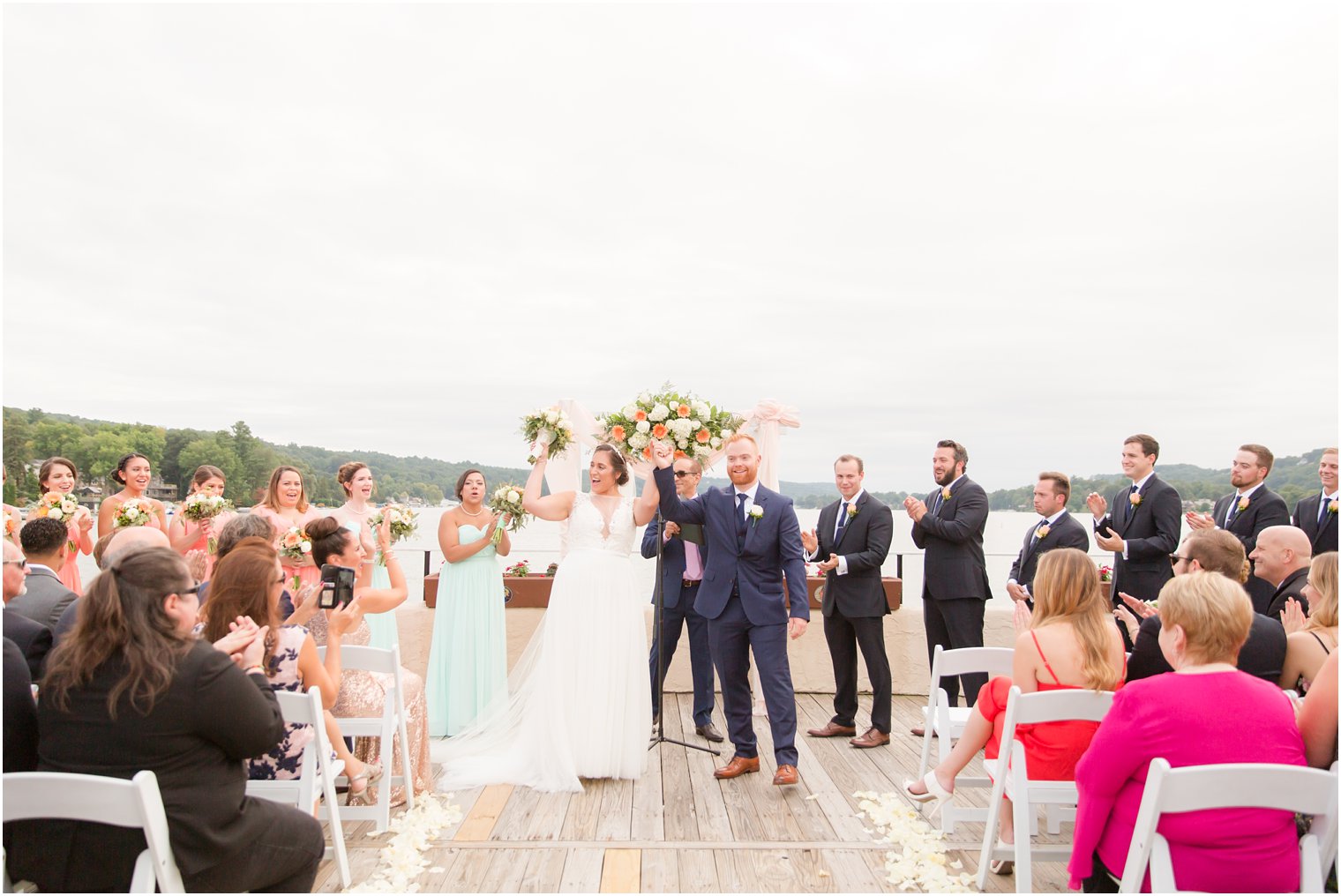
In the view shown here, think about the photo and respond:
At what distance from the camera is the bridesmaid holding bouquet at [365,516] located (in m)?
5.92

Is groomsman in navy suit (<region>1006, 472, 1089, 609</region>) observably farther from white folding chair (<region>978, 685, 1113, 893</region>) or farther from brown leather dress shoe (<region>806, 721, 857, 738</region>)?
white folding chair (<region>978, 685, 1113, 893</region>)

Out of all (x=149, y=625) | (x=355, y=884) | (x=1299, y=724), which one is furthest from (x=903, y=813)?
(x=149, y=625)

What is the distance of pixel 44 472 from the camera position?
19.1 feet

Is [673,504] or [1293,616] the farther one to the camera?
[673,504]

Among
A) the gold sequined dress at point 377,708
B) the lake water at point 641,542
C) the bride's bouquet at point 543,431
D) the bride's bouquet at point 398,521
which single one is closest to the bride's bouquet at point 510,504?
the lake water at point 641,542

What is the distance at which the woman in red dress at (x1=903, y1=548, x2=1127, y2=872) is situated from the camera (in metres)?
3.28

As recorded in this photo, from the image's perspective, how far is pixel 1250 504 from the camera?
5.75 metres

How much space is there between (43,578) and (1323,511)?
7.42m

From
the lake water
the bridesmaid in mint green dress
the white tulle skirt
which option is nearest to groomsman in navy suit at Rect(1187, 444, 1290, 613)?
the lake water

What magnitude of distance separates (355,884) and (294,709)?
0.88 meters

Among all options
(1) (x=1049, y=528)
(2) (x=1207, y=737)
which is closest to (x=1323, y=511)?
(1) (x=1049, y=528)

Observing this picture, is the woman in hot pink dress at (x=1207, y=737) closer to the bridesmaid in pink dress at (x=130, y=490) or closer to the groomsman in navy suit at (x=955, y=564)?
the groomsman in navy suit at (x=955, y=564)

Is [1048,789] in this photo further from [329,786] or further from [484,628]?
[484,628]

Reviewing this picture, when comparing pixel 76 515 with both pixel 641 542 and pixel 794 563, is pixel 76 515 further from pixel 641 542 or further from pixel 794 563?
pixel 794 563
